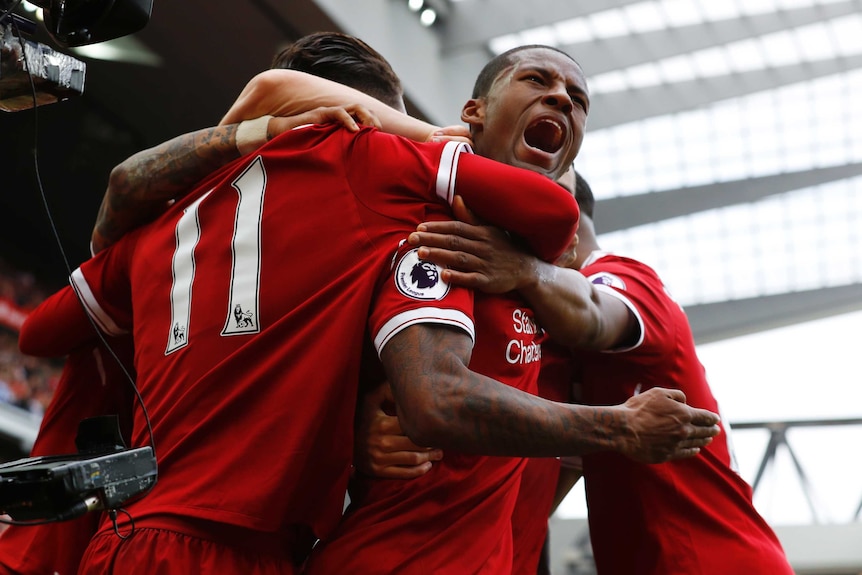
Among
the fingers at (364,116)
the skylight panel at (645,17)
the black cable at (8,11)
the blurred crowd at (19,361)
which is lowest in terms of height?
the blurred crowd at (19,361)

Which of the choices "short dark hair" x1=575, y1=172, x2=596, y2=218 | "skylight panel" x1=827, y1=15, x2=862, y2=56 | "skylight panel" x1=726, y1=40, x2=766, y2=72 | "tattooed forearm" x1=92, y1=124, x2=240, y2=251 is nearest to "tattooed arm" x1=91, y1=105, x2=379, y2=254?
"tattooed forearm" x1=92, y1=124, x2=240, y2=251

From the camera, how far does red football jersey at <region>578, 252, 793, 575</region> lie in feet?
12.0

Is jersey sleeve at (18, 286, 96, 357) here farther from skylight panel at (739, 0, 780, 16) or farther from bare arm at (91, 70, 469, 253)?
skylight panel at (739, 0, 780, 16)

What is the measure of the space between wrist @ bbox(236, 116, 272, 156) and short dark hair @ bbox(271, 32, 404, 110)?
22.9 inches

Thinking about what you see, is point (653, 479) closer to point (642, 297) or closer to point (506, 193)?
point (642, 297)

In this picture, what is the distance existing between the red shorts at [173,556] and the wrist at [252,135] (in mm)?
1144

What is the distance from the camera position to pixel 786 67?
15352 millimetres

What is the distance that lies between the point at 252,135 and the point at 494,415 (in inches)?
47.7

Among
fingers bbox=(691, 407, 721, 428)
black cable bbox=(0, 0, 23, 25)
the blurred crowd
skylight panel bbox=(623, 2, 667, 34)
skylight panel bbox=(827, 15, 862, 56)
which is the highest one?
skylight panel bbox=(827, 15, 862, 56)

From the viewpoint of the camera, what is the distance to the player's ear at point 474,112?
380 centimetres

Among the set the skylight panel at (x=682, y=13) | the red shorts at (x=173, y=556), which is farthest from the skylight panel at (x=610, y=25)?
the red shorts at (x=173, y=556)

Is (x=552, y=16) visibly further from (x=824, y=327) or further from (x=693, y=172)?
(x=824, y=327)

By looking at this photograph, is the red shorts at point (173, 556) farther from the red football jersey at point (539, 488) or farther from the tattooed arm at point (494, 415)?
the red football jersey at point (539, 488)

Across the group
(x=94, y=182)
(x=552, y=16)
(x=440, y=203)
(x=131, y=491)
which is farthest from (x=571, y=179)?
(x=94, y=182)
